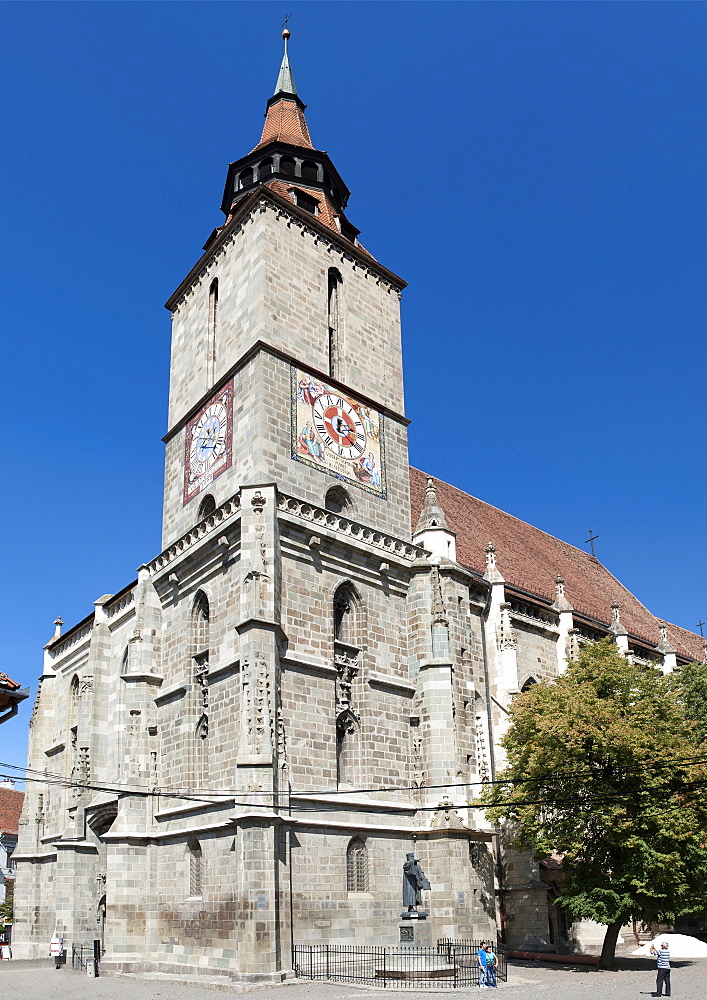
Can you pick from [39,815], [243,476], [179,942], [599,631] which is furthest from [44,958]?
[599,631]

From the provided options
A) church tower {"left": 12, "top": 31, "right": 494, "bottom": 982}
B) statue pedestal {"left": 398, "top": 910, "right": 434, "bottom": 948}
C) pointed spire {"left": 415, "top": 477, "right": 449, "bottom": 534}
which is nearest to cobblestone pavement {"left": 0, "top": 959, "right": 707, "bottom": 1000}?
church tower {"left": 12, "top": 31, "right": 494, "bottom": 982}

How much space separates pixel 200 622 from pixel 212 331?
9.28 m

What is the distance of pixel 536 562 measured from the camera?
35.8 metres

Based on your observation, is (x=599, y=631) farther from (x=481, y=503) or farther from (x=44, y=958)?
(x=44, y=958)

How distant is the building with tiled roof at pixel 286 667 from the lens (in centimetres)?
2025

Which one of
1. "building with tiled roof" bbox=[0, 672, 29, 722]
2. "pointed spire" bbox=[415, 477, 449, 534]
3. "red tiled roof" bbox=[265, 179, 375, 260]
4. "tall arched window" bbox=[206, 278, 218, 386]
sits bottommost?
"building with tiled roof" bbox=[0, 672, 29, 722]

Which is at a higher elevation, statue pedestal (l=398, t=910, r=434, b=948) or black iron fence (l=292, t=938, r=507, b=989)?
statue pedestal (l=398, t=910, r=434, b=948)

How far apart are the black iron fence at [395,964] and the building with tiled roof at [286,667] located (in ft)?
1.26

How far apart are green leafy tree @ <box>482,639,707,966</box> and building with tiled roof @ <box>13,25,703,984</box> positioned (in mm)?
1648

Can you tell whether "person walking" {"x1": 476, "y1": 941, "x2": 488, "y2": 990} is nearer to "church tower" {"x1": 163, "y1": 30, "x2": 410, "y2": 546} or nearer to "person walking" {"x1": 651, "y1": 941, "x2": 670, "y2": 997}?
"person walking" {"x1": 651, "y1": 941, "x2": 670, "y2": 997}

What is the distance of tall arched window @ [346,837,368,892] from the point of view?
21.2 m

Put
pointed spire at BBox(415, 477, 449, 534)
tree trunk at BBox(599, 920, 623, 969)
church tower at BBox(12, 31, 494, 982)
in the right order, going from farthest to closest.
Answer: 1. pointed spire at BBox(415, 477, 449, 534)
2. tree trunk at BBox(599, 920, 623, 969)
3. church tower at BBox(12, 31, 494, 982)

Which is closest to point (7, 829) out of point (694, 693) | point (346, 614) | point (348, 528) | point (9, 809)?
point (9, 809)

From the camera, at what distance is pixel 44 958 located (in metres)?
28.4
